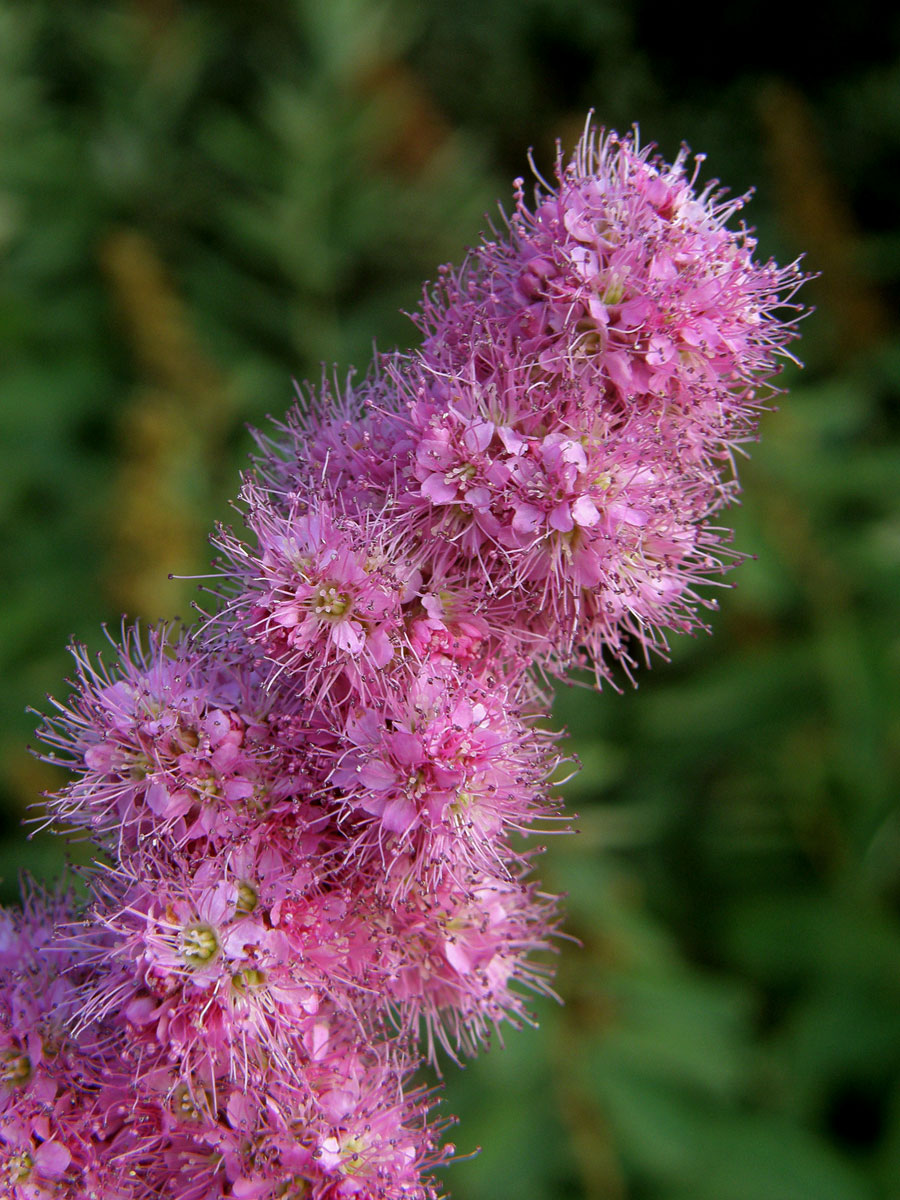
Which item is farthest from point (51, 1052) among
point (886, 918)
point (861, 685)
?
point (886, 918)

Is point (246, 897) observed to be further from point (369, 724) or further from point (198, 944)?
point (369, 724)

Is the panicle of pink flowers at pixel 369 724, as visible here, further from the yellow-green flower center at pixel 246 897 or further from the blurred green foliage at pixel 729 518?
the blurred green foliage at pixel 729 518

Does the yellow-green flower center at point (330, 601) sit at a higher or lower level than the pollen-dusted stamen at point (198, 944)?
higher

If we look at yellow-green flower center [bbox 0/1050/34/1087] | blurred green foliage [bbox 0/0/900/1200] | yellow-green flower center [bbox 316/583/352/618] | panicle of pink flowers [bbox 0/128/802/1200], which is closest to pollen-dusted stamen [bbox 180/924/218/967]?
panicle of pink flowers [bbox 0/128/802/1200]

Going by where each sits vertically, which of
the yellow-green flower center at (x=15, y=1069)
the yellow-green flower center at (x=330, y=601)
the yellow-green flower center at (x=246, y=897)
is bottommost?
the yellow-green flower center at (x=15, y=1069)

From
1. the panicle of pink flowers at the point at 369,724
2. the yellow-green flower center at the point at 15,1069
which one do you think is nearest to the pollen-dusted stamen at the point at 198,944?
the panicle of pink flowers at the point at 369,724

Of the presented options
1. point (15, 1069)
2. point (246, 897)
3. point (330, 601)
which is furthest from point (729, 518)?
point (15, 1069)

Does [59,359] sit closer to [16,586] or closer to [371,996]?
[16,586]
